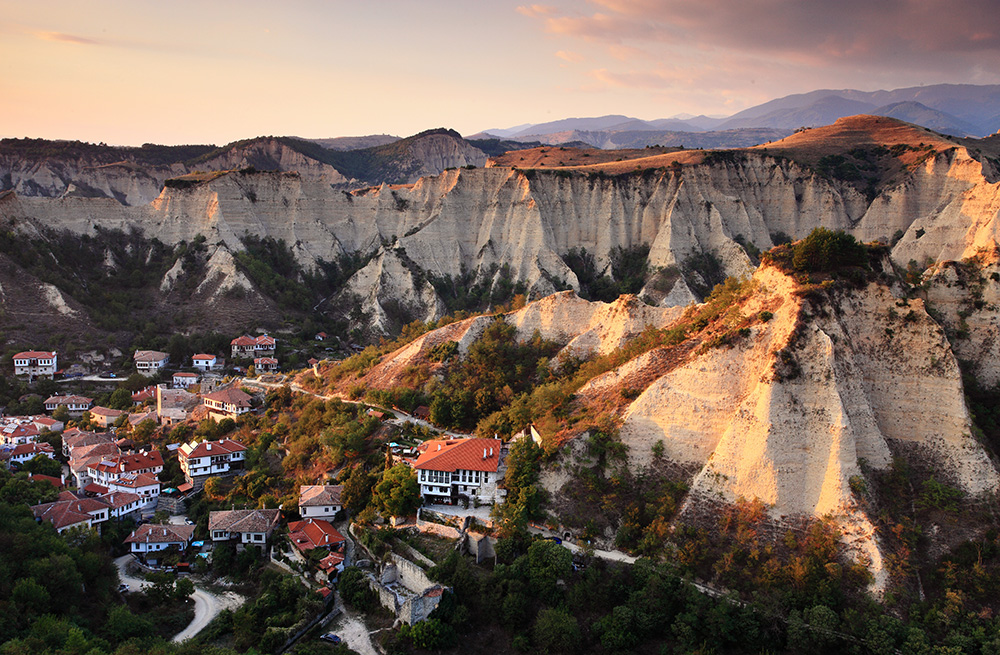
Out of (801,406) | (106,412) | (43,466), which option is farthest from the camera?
(106,412)

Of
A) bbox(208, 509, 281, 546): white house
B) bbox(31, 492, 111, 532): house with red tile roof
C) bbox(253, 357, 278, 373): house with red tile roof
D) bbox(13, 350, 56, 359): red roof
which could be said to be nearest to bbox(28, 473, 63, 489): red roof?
bbox(31, 492, 111, 532): house with red tile roof

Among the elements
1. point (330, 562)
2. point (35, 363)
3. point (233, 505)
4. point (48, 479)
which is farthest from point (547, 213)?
point (330, 562)

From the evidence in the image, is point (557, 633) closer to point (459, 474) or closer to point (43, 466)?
point (459, 474)

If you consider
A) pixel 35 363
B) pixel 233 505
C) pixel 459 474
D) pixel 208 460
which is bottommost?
pixel 233 505

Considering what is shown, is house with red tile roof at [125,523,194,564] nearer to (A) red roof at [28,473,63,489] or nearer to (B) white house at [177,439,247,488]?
(B) white house at [177,439,247,488]

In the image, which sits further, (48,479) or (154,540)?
(48,479)
